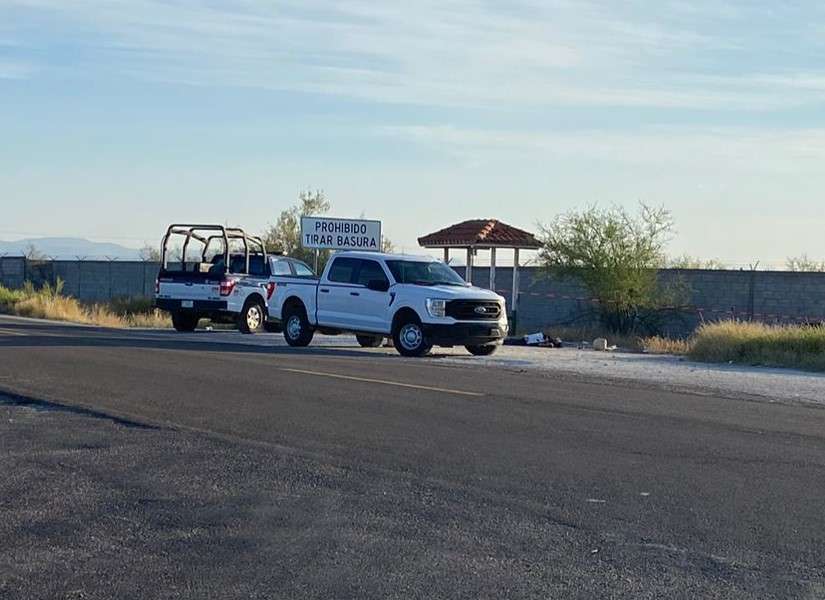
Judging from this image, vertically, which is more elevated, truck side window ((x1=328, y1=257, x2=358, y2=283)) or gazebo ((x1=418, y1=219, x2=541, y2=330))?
gazebo ((x1=418, y1=219, x2=541, y2=330))

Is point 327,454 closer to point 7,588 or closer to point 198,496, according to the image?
point 198,496

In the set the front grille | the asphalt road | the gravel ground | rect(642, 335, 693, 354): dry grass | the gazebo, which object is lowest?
the asphalt road

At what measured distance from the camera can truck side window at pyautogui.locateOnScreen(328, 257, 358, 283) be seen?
2625cm

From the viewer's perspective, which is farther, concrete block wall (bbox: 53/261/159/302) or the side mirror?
concrete block wall (bbox: 53/261/159/302)

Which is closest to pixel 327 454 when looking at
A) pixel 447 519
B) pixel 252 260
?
pixel 447 519

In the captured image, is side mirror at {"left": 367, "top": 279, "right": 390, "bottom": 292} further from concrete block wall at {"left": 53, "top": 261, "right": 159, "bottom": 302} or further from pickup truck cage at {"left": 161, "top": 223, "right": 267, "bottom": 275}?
concrete block wall at {"left": 53, "top": 261, "right": 159, "bottom": 302}

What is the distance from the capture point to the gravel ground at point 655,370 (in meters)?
18.7

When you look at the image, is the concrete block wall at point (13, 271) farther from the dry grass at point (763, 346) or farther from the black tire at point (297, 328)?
the dry grass at point (763, 346)

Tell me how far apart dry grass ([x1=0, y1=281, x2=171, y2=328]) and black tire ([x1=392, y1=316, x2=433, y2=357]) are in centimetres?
1471

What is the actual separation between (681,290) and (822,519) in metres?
29.8

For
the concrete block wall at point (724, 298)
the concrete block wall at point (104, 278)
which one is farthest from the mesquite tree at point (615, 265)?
the concrete block wall at point (104, 278)

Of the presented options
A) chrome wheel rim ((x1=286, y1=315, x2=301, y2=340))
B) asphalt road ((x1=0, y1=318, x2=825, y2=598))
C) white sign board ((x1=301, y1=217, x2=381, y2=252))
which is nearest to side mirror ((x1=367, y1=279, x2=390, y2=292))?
chrome wheel rim ((x1=286, y1=315, x2=301, y2=340))

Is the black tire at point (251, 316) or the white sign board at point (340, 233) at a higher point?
the white sign board at point (340, 233)

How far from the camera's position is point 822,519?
8.95 m
